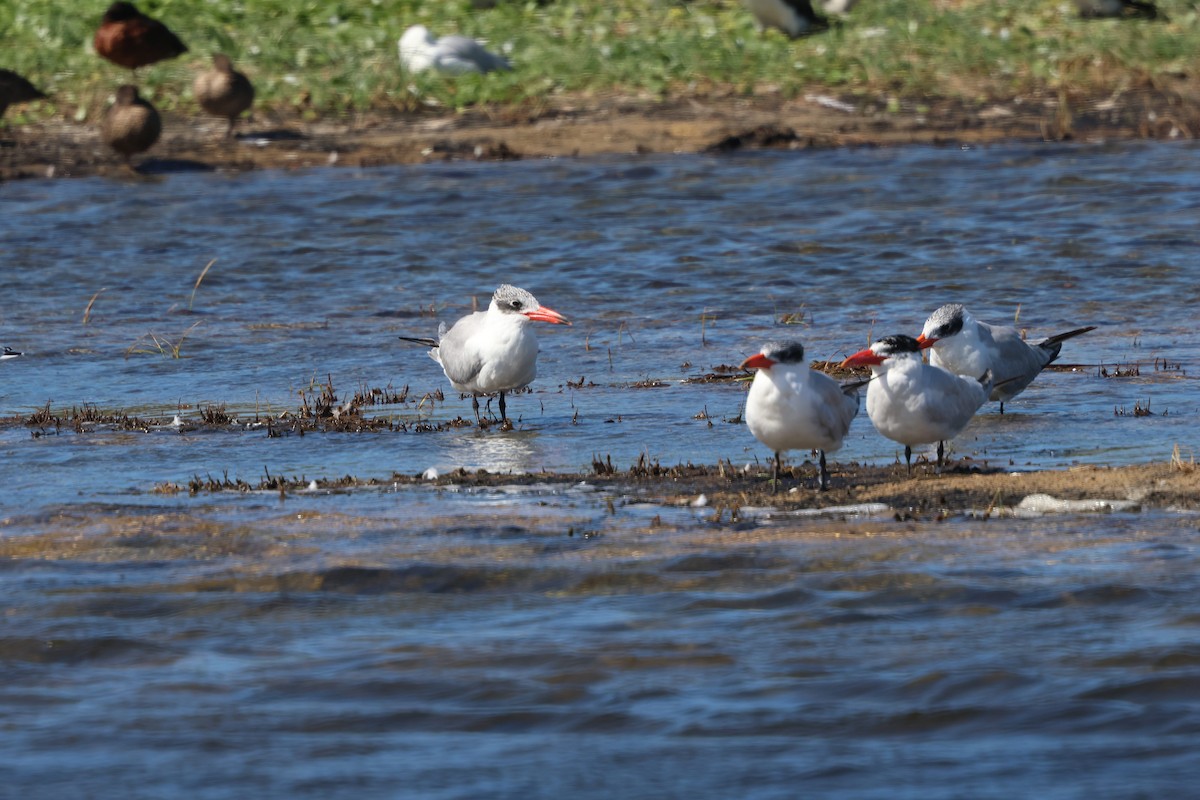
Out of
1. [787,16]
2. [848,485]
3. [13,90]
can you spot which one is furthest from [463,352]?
[787,16]

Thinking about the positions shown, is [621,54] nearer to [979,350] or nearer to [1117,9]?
[1117,9]

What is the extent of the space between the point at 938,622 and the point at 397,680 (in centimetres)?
188

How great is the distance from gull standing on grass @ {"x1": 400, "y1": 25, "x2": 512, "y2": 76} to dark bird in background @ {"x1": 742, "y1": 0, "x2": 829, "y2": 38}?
144 inches

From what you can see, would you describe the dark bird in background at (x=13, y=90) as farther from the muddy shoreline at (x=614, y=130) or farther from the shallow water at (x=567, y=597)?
the shallow water at (x=567, y=597)

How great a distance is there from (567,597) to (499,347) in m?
3.84

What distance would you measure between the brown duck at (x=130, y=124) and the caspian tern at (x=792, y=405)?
14826 millimetres

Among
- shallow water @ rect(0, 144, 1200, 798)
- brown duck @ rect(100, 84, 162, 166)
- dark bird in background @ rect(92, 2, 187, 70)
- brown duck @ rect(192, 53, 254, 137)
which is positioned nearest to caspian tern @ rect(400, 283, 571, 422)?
shallow water @ rect(0, 144, 1200, 798)

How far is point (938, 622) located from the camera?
255 inches

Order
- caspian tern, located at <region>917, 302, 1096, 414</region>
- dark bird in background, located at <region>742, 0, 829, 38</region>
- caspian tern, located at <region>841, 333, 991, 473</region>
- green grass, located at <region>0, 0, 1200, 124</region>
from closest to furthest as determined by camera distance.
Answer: caspian tern, located at <region>841, 333, 991, 473</region> → caspian tern, located at <region>917, 302, 1096, 414</region> → green grass, located at <region>0, 0, 1200, 124</region> → dark bird in background, located at <region>742, 0, 829, 38</region>

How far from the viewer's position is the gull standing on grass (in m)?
24.4

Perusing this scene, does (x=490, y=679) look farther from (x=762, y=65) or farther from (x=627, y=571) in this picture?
(x=762, y=65)

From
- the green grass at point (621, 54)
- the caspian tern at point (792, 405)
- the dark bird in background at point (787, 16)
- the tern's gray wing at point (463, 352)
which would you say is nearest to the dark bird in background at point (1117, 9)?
the green grass at point (621, 54)

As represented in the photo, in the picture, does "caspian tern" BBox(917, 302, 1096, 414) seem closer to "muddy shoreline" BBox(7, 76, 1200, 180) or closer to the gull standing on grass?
"muddy shoreline" BBox(7, 76, 1200, 180)

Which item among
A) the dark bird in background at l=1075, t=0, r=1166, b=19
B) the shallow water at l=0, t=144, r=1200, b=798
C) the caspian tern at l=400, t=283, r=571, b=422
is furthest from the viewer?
the dark bird in background at l=1075, t=0, r=1166, b=19
